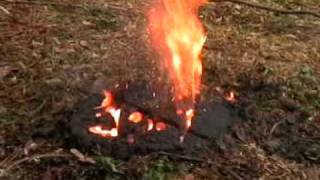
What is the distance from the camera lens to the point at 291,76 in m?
4.77

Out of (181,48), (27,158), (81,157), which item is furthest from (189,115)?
(27,158)

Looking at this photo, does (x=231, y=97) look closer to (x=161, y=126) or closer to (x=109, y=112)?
(x=161, y=126)

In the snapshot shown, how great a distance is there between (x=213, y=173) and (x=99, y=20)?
7.33 feet

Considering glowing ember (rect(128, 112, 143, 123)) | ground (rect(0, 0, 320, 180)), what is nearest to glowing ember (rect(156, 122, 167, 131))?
glowing ember (rect(128, 112, 143, 123))

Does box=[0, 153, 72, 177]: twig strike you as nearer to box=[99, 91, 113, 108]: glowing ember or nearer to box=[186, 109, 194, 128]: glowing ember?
box=[99, 91, 113, 108]: glowing ember

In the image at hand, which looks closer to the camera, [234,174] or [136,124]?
[234,174]

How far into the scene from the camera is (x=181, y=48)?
4.40m

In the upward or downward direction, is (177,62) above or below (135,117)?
above

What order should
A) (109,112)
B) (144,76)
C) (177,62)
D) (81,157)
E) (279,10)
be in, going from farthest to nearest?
(279,10) → (144,76) → (177,62) → (109,112) → (81,157)

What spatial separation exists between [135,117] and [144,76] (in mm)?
642

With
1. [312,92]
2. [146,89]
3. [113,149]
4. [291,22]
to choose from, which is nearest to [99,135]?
[113,149]

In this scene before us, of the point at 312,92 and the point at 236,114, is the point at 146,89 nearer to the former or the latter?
the point at 236,114

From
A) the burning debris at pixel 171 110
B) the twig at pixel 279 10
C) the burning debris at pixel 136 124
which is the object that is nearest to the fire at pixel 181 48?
the burning debris at pixel 171 110

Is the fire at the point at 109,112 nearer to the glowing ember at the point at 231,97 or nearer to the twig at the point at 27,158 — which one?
the twig at the point at 27,158
